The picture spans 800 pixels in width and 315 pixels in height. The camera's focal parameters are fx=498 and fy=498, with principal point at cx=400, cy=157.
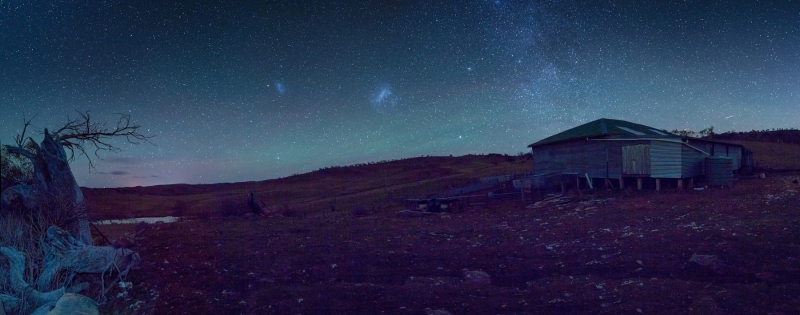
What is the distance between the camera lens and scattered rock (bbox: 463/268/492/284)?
10.1 m

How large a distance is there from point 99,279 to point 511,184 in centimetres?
2500

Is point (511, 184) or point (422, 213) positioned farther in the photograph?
point (511, 184)

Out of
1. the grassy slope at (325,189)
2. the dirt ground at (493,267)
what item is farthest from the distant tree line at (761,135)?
the dirt ground at (493,267)

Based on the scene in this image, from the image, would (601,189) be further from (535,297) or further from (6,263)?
(6,263)

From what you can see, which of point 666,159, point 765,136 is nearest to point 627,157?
point 666,159

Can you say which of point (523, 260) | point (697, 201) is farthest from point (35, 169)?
point (697, 201)

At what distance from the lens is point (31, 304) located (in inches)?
344

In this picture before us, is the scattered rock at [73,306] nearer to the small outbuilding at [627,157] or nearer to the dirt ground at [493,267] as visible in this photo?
the dirt ground at [493,267]

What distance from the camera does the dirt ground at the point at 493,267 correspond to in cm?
855

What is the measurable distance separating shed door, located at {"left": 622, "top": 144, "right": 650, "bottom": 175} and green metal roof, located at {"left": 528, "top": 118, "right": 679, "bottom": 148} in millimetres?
750

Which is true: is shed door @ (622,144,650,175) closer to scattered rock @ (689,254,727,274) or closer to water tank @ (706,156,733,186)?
water tank @ (706,156,733,186)

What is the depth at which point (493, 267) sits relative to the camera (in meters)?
11.3

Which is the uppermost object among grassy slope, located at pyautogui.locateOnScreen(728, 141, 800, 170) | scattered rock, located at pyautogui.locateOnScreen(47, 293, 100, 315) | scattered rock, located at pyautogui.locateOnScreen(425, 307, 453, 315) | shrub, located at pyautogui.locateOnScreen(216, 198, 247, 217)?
grassy slope, located at pyautogui.locateOnScreen(728, 141, 800, 170)

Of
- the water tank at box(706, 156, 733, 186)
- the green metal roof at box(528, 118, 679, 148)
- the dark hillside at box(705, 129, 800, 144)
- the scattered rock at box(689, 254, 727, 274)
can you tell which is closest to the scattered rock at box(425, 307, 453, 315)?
the scattered rock at box(689, 254, 727, 274)
